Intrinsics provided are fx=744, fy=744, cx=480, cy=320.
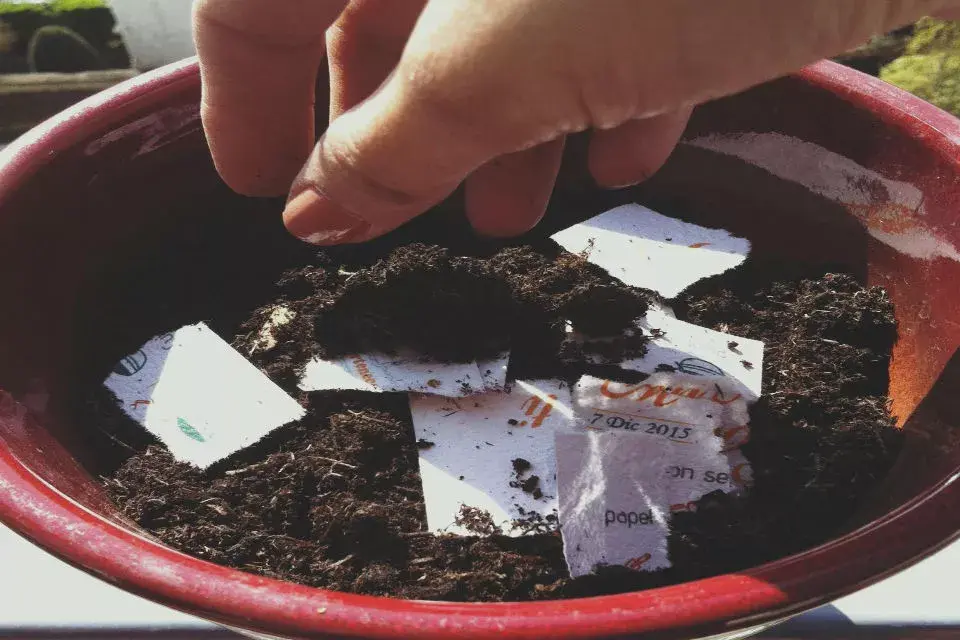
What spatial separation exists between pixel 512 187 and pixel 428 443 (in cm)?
21

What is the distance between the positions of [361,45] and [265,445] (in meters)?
0.32

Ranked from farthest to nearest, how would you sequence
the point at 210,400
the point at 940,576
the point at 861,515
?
1. the point at 940,576
2. the point at 210,400
3. the point at 861,515

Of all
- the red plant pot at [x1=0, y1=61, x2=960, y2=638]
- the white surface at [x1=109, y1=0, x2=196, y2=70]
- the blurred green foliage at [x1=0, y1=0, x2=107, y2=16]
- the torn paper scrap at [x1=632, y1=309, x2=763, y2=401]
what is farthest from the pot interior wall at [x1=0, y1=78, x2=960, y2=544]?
the blurred green foliage at [x1=0, y1=0, x2=107, y2=16]

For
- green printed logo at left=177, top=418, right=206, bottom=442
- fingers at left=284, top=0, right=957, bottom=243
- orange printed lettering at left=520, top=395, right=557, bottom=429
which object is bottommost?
green printed logo at left=177, top=418, right=206, bottom=442

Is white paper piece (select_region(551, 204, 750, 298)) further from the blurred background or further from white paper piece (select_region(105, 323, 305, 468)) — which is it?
the blurred background

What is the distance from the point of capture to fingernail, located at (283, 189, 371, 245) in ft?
1.38

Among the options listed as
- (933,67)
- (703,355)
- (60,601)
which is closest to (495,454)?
(703,355)

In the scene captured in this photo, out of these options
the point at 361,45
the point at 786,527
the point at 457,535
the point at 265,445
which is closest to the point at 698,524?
the point at 786,527

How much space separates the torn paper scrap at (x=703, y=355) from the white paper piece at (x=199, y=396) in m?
0.31

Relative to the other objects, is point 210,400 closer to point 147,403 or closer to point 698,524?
point 147,403

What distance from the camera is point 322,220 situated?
1.43ft

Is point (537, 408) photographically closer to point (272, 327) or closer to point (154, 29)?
point (272, 327)

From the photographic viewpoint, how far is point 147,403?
24.2 inches

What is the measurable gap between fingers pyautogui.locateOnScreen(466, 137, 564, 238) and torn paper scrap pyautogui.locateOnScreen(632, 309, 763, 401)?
160 mm
